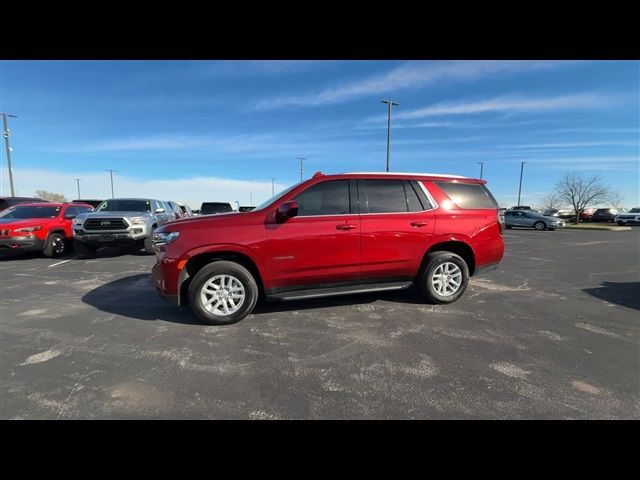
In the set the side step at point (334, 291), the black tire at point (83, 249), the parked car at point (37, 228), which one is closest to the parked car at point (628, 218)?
the side step at point (334, 291)

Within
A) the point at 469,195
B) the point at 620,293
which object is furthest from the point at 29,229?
the point at 620,293

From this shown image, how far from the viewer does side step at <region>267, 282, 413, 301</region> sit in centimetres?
400

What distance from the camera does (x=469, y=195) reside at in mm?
4898

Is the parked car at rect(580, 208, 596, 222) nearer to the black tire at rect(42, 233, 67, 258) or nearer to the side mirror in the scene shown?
the side mirror

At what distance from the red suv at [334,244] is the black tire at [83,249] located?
6552 mm

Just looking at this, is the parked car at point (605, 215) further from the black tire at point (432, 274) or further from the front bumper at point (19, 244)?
the front bumper at point (19, 244)

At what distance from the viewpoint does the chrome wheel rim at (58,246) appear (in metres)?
9.02

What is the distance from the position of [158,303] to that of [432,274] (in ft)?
14.0

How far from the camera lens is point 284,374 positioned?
2703mm

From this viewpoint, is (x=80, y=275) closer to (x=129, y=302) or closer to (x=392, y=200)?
(x=129, y=302)

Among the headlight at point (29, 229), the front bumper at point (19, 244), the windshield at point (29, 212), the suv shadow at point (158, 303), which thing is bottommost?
the suv shadow at point (158, 303)

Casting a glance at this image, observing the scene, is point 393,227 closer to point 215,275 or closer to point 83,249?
point 215,275

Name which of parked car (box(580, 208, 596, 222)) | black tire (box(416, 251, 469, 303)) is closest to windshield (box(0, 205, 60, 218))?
black tire (box(416, 251, 469, 303))
